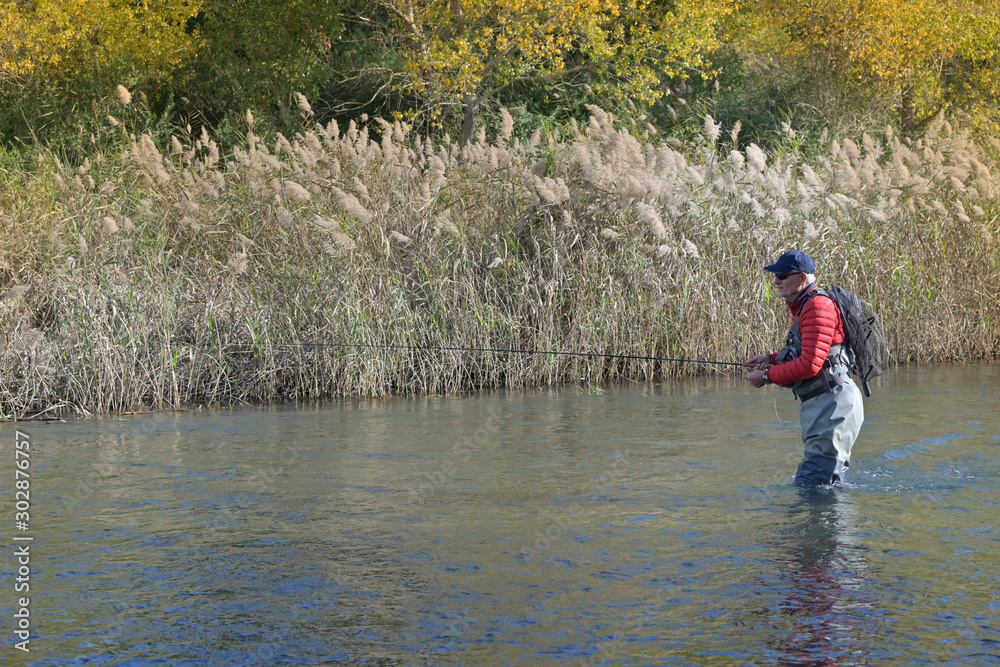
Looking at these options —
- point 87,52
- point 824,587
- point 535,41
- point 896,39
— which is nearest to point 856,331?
point 824,587

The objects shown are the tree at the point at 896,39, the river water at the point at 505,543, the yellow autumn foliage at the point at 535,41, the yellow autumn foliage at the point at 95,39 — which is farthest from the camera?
the tree at the point at 896,39

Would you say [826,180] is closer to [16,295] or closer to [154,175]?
[154,175]

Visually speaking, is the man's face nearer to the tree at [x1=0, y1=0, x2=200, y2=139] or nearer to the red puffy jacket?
the red puffy jacket

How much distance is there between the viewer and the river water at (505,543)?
4.87 m

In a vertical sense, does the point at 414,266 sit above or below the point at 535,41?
below

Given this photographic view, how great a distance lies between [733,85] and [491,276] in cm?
1477

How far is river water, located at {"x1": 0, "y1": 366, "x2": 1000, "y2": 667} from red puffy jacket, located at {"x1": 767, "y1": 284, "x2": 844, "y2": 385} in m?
0.73

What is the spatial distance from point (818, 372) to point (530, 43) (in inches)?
555

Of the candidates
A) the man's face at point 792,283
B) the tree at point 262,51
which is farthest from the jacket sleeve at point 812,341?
the tree at point 262,51

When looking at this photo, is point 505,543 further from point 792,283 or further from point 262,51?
point 262,51

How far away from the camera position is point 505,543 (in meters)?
6.32

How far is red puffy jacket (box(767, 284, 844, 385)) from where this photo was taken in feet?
22.5

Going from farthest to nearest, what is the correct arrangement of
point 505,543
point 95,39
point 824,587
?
1. point 95,39
2. point 505,543
3. point 824,587

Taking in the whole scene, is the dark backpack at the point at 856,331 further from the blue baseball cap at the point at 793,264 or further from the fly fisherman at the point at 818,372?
the blue baseball cap at the point at 793,264
